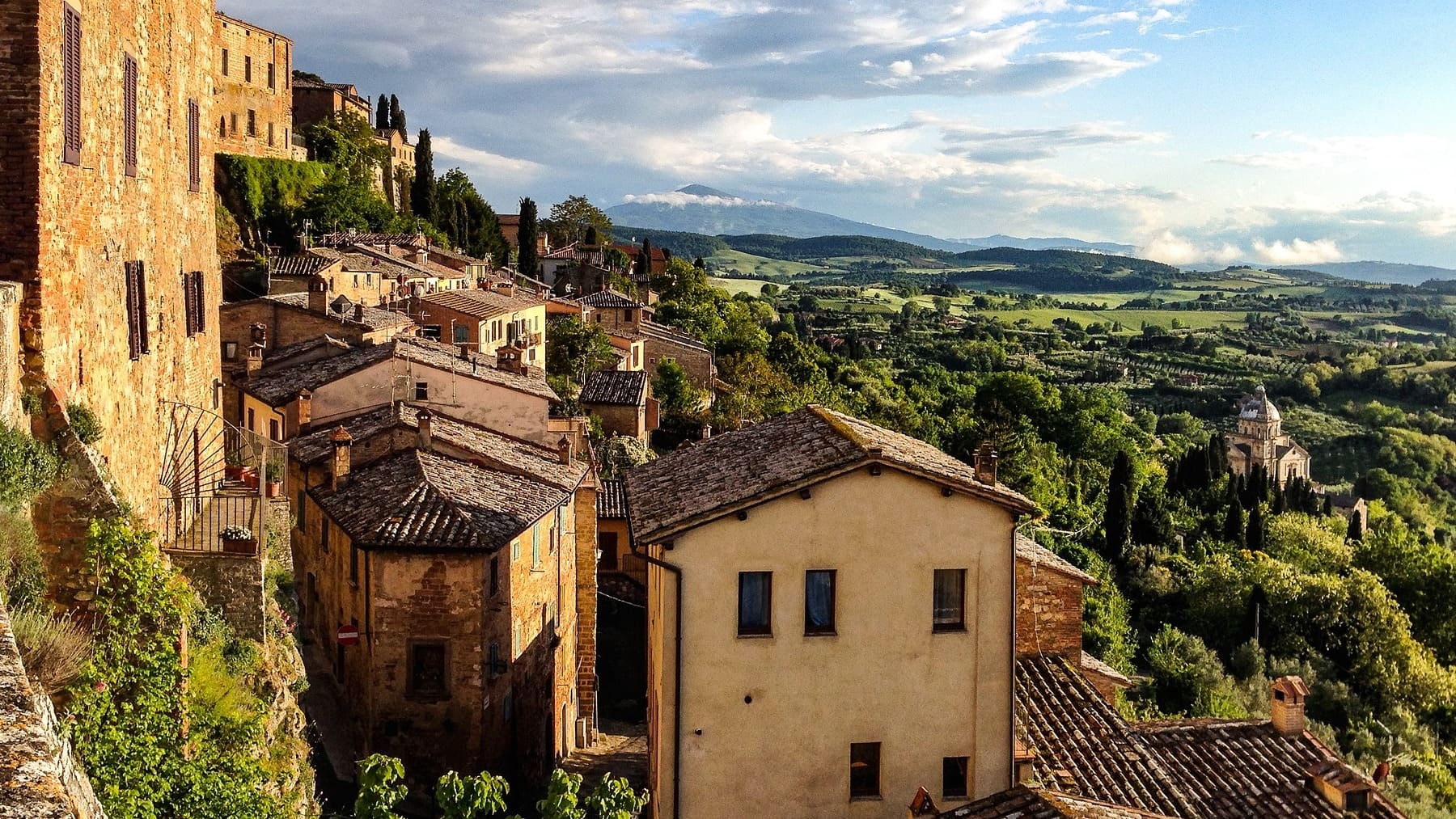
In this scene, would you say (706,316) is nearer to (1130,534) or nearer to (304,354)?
(1130,534)

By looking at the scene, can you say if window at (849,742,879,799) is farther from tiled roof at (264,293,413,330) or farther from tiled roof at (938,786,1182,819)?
tiled roof at (264,293,413,330)

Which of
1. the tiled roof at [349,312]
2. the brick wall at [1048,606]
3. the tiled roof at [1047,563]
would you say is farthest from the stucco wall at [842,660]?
the tiled roof at [349,312]

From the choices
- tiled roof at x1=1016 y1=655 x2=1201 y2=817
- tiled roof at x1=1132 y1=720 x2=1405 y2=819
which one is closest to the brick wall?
tiled roof at x1=1016 y1=655 x2=1201 y2=817

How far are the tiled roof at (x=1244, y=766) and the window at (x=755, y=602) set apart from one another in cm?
820

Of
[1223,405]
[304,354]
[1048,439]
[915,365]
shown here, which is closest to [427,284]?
[304,354]

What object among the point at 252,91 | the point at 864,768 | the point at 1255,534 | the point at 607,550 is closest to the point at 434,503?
the point at 864,768

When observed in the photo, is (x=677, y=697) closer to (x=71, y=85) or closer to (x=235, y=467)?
(x=235, y=467)

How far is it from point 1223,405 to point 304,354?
419 ft

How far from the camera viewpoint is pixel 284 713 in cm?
1560

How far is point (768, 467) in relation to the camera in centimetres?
1630

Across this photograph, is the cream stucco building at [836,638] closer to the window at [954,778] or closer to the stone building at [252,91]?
the window at [954,778]

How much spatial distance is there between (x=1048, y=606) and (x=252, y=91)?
A: 6506cm

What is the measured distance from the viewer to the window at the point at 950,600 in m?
15.9

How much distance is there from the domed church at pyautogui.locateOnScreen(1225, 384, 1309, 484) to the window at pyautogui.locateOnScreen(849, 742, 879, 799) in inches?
3843
